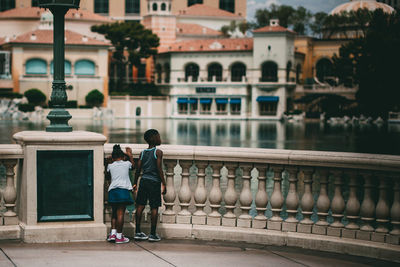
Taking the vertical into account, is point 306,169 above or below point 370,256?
above

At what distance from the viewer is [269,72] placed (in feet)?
313

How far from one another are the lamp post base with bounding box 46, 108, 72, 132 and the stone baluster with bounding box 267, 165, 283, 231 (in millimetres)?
2644

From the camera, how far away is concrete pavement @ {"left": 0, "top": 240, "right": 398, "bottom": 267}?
6.73 metres

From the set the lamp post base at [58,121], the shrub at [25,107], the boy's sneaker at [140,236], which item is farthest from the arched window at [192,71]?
the boy's sneaker at [140,236]

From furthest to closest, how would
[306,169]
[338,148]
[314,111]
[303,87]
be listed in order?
[303,87]
[314,111]
[338,148]
[306,169]

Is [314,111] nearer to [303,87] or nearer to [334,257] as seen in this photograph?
[303,87]

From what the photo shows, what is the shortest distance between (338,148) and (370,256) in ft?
107

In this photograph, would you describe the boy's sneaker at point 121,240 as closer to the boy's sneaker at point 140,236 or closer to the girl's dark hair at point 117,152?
the boy's sneaker at point 140,236

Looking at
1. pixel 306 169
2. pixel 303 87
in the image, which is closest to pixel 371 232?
pixel 306 169

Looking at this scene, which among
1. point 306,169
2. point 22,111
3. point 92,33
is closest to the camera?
point 306,169

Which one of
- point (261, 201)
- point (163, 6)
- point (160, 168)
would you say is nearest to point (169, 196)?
point (160, 168)

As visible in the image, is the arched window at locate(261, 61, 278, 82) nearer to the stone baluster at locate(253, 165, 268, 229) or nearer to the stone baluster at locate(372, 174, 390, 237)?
the stone baluster at locate(253, 165, 268, 229)

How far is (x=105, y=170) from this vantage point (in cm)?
820

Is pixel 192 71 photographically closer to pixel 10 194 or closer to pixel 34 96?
pixel 34 96
